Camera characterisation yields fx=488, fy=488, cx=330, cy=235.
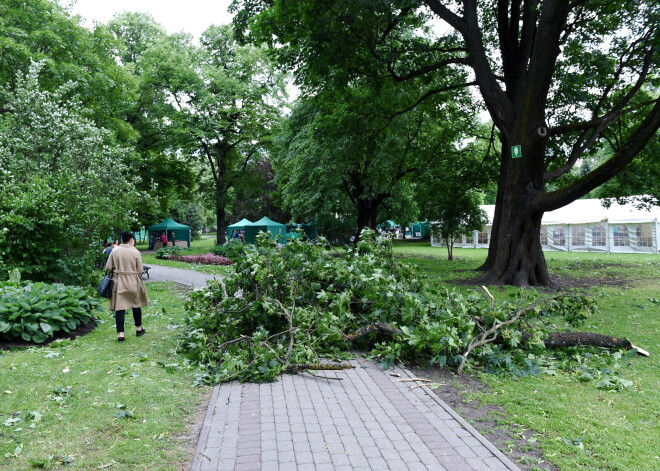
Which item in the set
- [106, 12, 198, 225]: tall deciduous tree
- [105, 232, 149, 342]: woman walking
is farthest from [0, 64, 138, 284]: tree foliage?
[106, 12, 198, 225]: tall deciduous tree

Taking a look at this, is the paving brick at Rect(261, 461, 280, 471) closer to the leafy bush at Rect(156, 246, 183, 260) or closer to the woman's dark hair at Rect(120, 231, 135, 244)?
the woman's dark hair at Rect(120, 231, 135, 244)

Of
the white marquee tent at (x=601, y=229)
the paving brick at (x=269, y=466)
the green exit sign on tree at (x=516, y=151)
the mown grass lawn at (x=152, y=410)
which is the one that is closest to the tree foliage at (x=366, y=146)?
the green exit sign on tree at (x=516, y=151)

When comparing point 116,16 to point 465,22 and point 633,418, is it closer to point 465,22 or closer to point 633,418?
A: point 465,22

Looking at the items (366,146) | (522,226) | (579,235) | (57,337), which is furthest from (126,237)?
(579,235)

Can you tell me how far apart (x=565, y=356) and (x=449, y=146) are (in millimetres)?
15302

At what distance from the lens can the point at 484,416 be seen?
437 centimetres

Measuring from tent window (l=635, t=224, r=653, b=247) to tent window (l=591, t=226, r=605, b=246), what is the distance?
2.07m

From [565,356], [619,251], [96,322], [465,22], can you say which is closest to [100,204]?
[96,322]

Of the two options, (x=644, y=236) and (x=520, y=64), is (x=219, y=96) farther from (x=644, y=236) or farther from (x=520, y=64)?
(x=644, y=236)

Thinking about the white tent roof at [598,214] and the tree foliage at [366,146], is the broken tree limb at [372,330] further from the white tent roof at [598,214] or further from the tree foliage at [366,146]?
the white tent roof at [598,214]

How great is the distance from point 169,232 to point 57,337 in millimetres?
41792

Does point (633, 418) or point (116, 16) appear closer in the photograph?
point (633, 418)

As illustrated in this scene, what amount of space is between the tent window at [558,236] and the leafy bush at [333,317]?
28.8m

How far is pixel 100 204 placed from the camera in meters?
12.9
